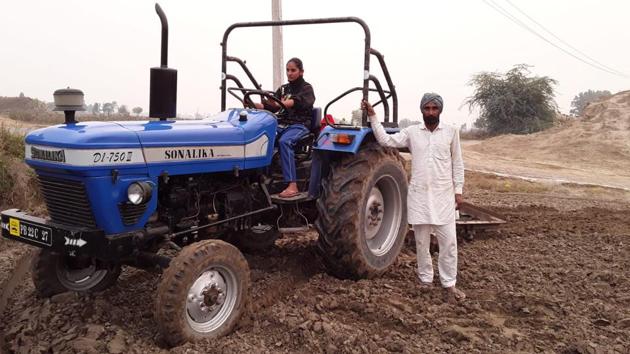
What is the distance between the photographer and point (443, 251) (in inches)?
185

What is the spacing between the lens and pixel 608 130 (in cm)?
2391

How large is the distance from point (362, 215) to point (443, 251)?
0.75 metres

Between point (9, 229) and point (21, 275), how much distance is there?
1411 mm

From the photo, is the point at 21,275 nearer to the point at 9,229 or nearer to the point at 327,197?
the point at 9,229

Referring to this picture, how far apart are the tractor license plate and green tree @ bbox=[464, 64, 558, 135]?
3095 centimetres

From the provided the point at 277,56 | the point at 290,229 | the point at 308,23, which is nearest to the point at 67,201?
the point at 290,229

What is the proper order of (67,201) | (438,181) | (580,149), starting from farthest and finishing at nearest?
(580,149)
(438,181)
(67,201)

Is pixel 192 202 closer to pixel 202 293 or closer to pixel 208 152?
pixel 208 152

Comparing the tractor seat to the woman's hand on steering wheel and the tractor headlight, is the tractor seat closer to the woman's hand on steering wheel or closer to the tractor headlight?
the woman's hand on steering wheel

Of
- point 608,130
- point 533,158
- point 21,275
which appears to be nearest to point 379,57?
point 21,275

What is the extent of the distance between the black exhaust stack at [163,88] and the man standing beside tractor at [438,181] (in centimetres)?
203

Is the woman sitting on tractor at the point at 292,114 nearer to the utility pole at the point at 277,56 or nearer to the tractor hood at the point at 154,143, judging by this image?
the tractor hood at the point at 154,143

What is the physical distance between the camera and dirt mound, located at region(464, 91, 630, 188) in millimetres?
16969

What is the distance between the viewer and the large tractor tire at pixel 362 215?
4672 millimetres
